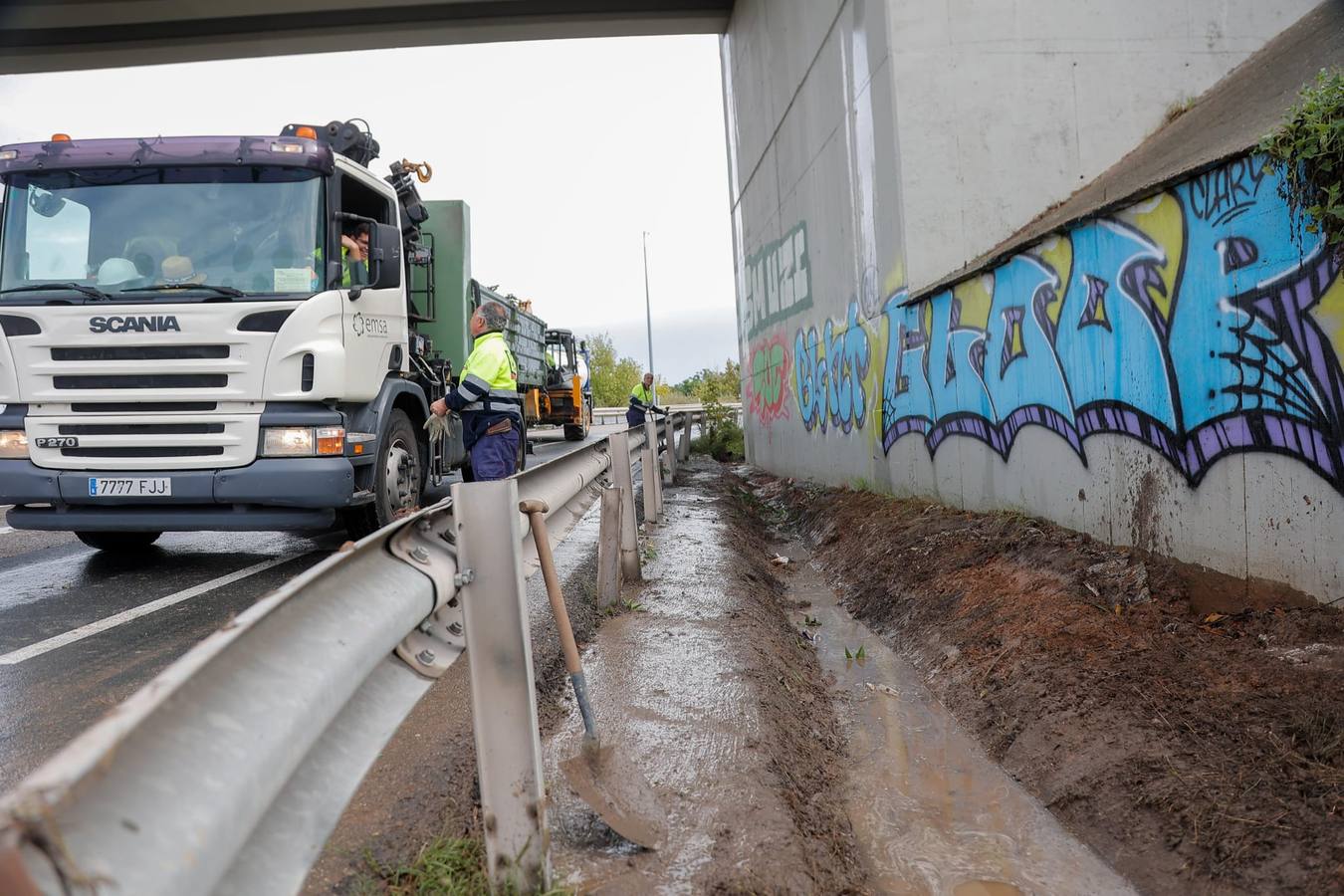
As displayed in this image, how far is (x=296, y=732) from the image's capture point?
4.55 ft

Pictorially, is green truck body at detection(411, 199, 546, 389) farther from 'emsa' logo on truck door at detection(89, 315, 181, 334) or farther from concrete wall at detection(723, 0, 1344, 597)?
concrete wall at detection(723, 0, 1344, 597)

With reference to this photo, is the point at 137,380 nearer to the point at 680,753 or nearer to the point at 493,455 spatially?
the point at 493,455

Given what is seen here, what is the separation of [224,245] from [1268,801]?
6.92 meters

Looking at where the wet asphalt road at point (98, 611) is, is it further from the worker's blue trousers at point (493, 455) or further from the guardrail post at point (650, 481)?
the guardrail post at point (650, 481)

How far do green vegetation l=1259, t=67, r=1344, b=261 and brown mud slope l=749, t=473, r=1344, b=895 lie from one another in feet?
5.50

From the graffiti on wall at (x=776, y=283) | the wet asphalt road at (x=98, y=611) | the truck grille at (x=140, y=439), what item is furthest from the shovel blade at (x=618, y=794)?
the graffiti on wall at (x=776, y=283)

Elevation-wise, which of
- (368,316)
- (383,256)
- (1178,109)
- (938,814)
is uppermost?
(1178,109)

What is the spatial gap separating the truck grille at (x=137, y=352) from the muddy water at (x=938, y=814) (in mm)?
4741

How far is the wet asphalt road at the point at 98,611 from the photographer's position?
4.13m

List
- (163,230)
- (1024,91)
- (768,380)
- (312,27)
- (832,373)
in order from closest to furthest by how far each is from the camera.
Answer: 1. (163,230)
2. (1024,91)
3. (832,373)
4. (768,380)
5. (312,27)

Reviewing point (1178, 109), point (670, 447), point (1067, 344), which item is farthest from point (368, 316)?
point (1178, 109)

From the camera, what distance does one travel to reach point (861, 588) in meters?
7.68

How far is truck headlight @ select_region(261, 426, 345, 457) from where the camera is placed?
6.82 meters

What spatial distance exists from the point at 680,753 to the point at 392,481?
15.8 ft
